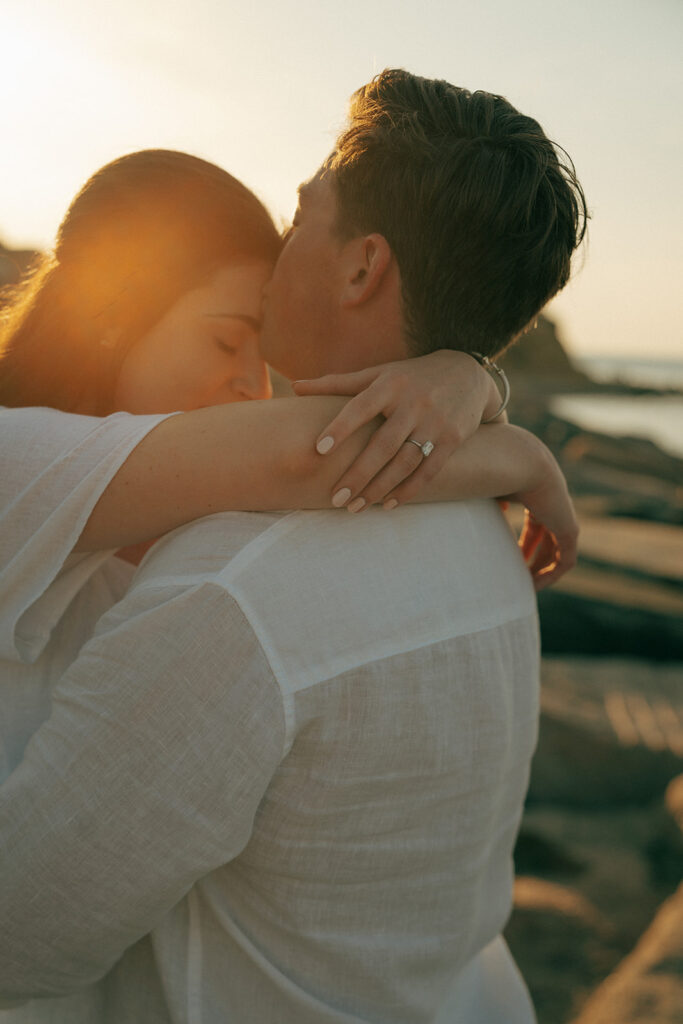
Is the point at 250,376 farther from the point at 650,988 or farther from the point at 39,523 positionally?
the point at 650,988

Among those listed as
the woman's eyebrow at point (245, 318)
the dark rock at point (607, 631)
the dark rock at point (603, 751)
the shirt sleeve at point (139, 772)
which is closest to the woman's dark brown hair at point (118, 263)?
the woman's eyebrow at point (245, 318)

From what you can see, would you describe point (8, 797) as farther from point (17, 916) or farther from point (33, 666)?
point (33, 666)

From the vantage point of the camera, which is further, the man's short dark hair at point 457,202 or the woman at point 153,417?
the man's short dark hair at point 457,202

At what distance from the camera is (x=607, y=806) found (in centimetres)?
471

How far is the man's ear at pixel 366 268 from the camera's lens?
174cm

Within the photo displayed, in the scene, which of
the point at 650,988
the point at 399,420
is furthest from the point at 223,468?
the point at 650,988

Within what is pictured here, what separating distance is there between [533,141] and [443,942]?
1496 mm

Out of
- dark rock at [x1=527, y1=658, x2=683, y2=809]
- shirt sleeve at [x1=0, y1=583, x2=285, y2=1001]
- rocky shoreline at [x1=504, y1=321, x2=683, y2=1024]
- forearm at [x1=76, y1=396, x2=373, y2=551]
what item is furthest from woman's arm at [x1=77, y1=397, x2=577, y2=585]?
dark rock at [x1=527, y1=658, x2=683, y2=809]

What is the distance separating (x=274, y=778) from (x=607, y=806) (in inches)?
153

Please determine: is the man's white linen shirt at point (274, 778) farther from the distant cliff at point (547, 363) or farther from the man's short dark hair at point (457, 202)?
the distant cliff at point (547, 363)

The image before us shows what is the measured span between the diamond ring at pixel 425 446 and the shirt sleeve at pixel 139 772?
1.37ft

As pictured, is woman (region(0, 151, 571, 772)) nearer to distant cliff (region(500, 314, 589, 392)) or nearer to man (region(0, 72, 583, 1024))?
man (region(0, 72, 583, 1024))

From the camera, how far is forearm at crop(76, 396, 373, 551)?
1395 mm

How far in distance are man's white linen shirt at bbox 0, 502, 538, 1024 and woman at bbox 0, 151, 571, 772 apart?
0.28ft
